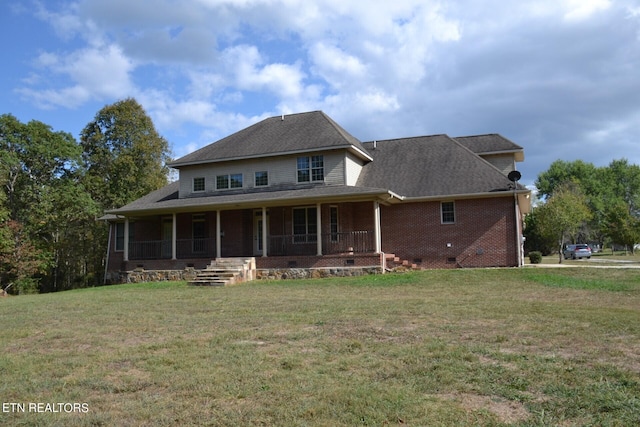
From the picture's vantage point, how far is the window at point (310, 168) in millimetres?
22875

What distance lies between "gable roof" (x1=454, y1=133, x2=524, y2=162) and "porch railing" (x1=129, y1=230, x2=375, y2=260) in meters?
9.51

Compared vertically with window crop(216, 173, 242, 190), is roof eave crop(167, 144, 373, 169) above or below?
above

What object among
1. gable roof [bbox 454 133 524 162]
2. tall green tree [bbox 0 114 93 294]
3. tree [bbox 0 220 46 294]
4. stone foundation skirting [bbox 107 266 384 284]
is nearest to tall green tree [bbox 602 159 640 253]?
gable roof [bbox 454 133 524 162]

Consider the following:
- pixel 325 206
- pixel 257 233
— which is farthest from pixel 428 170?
pixel 257 233

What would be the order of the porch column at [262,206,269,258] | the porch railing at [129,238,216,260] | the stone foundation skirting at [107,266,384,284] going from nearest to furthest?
the stone foundation skirting at [107,266,384,284] → the porch column at [262,206,269,258] → the porch railing at [129,238,216,260]

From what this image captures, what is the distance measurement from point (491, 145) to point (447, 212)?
704 centimetres

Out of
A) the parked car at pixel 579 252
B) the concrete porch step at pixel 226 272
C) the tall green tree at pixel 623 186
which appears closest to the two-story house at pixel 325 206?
the concrete porch step at pixel 226 272

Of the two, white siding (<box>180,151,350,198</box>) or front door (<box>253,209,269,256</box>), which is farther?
front door (<box>253,209,269,256</box>)

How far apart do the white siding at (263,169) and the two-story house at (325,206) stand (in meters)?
0.05

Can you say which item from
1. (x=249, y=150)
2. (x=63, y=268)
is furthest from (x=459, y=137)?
(x=63, y=268)

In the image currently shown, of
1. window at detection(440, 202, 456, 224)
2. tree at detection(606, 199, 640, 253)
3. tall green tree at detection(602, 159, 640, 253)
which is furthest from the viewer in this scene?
tall green tree at detection(602, 159, 640, 253)

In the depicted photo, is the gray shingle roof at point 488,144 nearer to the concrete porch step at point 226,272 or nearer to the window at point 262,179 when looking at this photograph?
the window at point 262,179

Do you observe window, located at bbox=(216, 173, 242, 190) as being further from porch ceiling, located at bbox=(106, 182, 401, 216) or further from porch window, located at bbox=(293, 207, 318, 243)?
porch window, located at bbox=(293, 207, 318, 243)

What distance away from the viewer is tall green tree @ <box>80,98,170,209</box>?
121 feet
